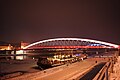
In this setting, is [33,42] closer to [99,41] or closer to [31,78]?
[99,41]

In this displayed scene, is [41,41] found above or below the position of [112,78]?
above

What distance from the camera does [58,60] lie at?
26.3 metres

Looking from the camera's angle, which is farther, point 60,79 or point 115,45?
point 115,45

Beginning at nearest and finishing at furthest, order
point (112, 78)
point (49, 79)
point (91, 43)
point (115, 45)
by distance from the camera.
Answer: point (112, 78), point (49, 79), point (115, 45), point (91, 43)

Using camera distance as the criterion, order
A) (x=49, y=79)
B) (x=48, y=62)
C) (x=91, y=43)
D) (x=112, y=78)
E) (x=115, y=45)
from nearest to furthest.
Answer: (x=112, y=78) → (x=49, y=79) → (x=48, y=62) → (x=115, y=45) → (x=91, y=43)

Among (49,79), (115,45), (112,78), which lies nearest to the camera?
(112,78)

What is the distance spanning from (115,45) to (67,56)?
350 ft

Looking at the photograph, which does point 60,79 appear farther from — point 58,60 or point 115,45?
point 115,45

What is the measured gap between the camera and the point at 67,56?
3088 cm

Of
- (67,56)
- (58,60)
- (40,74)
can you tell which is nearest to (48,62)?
(58,60)

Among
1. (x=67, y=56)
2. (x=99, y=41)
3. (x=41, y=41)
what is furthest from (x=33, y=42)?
(x=67, y=56)

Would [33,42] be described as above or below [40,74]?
above

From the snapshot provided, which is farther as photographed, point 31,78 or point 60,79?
point 60,79

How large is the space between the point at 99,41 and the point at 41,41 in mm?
36867
